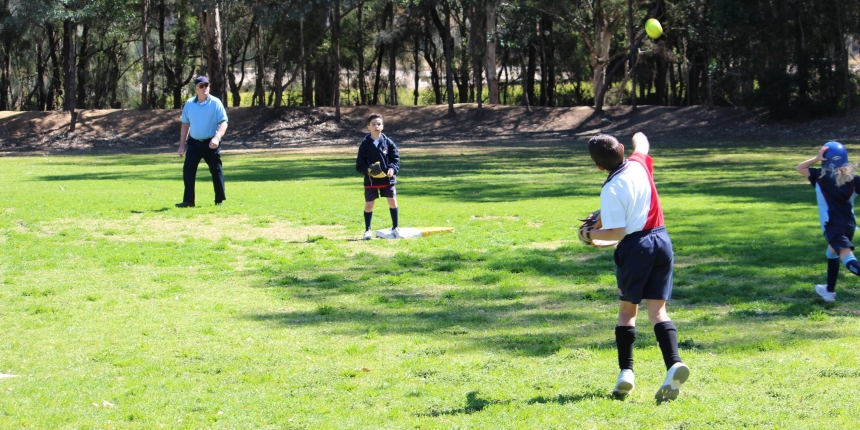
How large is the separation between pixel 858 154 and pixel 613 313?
73.1ft

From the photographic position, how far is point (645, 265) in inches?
198

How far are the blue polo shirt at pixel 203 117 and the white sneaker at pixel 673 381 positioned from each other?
36.4 feet

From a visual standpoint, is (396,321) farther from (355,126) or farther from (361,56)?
(361,56)

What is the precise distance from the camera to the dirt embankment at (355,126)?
1698 inches

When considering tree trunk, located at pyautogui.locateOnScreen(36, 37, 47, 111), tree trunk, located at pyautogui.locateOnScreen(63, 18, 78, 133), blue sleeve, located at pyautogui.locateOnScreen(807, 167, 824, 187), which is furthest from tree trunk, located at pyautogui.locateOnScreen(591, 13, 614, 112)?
blue sleeve, located at pyautogui.locateOnScreen(807, 167, 824, 187)

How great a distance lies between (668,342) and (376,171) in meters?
6.88

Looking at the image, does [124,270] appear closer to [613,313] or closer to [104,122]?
[613,313]

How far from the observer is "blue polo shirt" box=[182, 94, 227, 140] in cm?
1472

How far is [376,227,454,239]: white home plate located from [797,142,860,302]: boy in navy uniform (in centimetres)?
575

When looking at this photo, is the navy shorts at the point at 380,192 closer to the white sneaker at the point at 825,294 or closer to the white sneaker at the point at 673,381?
the white sneaker at the point at 825,294

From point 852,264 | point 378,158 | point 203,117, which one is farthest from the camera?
point 203,117

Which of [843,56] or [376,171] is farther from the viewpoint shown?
[843,56]

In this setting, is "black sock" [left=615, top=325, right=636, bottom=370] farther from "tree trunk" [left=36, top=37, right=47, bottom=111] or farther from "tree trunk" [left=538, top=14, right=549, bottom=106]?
"tree trunk" [left=36, top=37, right=47, bottom=111]

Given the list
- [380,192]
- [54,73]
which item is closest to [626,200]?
[380,192]
